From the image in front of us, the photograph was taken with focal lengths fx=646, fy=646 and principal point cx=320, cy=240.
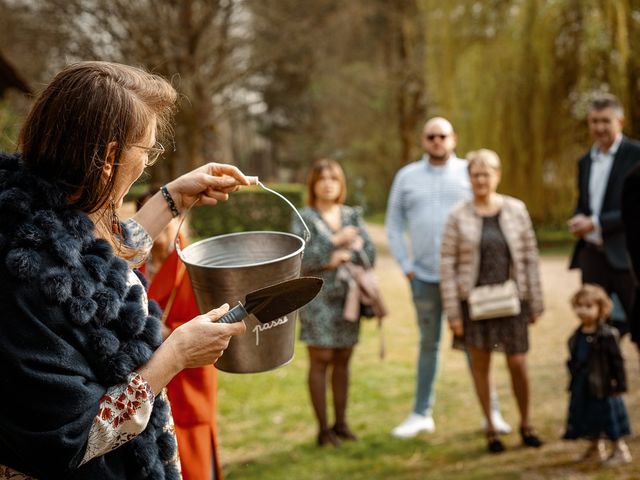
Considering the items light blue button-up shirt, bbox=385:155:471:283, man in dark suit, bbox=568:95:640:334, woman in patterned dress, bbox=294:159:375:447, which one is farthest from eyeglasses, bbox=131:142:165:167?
man in dark suit, bbox=568:95:640:334

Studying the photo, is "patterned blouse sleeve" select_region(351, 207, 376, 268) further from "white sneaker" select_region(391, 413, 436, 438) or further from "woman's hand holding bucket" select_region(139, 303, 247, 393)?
"woman's hand holding bucket" select_region(139, 303, 247, 393)

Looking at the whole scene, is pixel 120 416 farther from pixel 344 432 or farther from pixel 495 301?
pixel 344 432

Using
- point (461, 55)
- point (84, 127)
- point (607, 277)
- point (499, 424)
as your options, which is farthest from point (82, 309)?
point (461, 55)

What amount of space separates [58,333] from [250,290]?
22.7 inches

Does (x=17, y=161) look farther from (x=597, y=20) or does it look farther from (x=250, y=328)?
(x=597, y=20)

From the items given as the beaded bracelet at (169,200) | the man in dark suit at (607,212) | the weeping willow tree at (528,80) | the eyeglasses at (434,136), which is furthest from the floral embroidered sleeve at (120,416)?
the weeping willow tree at (528,80)

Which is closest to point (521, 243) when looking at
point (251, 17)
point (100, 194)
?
point (100, 194)

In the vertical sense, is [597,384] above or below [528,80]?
below

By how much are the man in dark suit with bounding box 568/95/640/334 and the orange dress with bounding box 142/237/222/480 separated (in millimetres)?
3008

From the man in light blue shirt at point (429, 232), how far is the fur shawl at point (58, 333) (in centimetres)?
351

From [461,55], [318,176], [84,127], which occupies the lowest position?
[84,127]

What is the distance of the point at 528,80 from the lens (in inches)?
511

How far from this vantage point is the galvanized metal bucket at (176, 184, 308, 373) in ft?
6.06

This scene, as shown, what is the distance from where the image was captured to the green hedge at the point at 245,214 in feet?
60.3
